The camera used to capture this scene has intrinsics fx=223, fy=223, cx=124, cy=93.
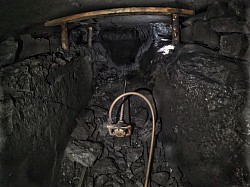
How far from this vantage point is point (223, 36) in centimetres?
257

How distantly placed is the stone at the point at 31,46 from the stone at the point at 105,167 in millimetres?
1934

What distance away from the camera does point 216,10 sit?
9.10 ft

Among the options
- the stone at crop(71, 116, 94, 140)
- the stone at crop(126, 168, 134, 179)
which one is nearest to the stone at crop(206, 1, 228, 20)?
the stone at crop(126, 168, 134, 179)

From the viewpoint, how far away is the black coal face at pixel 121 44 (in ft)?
15.9

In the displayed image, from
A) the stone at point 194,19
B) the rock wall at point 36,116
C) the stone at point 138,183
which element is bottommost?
the stone at point 138,183

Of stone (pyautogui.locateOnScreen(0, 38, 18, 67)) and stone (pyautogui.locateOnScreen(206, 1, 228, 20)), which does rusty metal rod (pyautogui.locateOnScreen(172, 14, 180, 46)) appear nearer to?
stone (pyautogui.locateOnScreen(206, 1, 228, 20))

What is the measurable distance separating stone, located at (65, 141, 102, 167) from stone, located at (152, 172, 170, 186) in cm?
98

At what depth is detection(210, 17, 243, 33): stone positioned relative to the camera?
2.46m

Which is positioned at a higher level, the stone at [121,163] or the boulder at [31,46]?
the boulder at [31,46]

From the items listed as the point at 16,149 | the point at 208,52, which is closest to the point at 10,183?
the point at 16,149

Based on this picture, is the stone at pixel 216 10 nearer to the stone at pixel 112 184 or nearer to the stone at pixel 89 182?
the stone at pixel 112 184

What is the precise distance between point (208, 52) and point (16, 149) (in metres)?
2.40

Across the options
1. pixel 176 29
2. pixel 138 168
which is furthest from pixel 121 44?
pixel 138 168

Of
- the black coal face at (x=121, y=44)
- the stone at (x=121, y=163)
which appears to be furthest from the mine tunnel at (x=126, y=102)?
the black coal face at (x=121, y=44)
